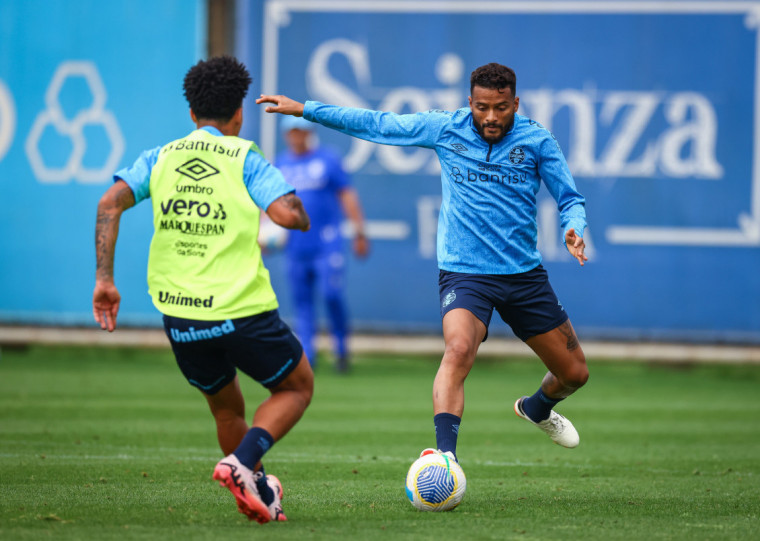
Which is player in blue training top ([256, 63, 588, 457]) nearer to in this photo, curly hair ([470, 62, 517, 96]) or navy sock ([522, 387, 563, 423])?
curly hair ([470, 62, 517, 96])

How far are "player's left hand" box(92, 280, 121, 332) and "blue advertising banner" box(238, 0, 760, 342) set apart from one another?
9.40 metres

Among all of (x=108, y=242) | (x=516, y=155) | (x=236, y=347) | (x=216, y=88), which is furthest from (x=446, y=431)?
(x=216, y=88)

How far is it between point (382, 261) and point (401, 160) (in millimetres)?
1320

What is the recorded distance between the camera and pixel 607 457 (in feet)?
25.2

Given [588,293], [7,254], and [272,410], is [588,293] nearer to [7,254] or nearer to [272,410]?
[7,254]

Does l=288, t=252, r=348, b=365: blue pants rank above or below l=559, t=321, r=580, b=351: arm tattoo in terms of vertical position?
below

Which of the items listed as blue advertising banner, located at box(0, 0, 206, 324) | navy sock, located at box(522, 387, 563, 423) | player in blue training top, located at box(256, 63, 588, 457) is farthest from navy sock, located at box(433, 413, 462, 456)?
blue advertising banner, located at box(0, 0, 206, 324)

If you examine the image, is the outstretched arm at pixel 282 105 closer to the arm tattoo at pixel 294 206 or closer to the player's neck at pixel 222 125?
the player's neck at pixel 222 125

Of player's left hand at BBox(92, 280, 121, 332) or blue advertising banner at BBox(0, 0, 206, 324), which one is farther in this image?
blue advertising banner at BBox(0, 0, 206, 324)

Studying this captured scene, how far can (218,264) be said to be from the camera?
4918 millimetres

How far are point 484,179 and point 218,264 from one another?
1786 millimetres

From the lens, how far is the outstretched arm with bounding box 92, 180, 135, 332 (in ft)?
16.3

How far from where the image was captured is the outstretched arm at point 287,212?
487cm

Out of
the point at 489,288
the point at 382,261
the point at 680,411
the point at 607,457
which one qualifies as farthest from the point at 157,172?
the point at 382,261
